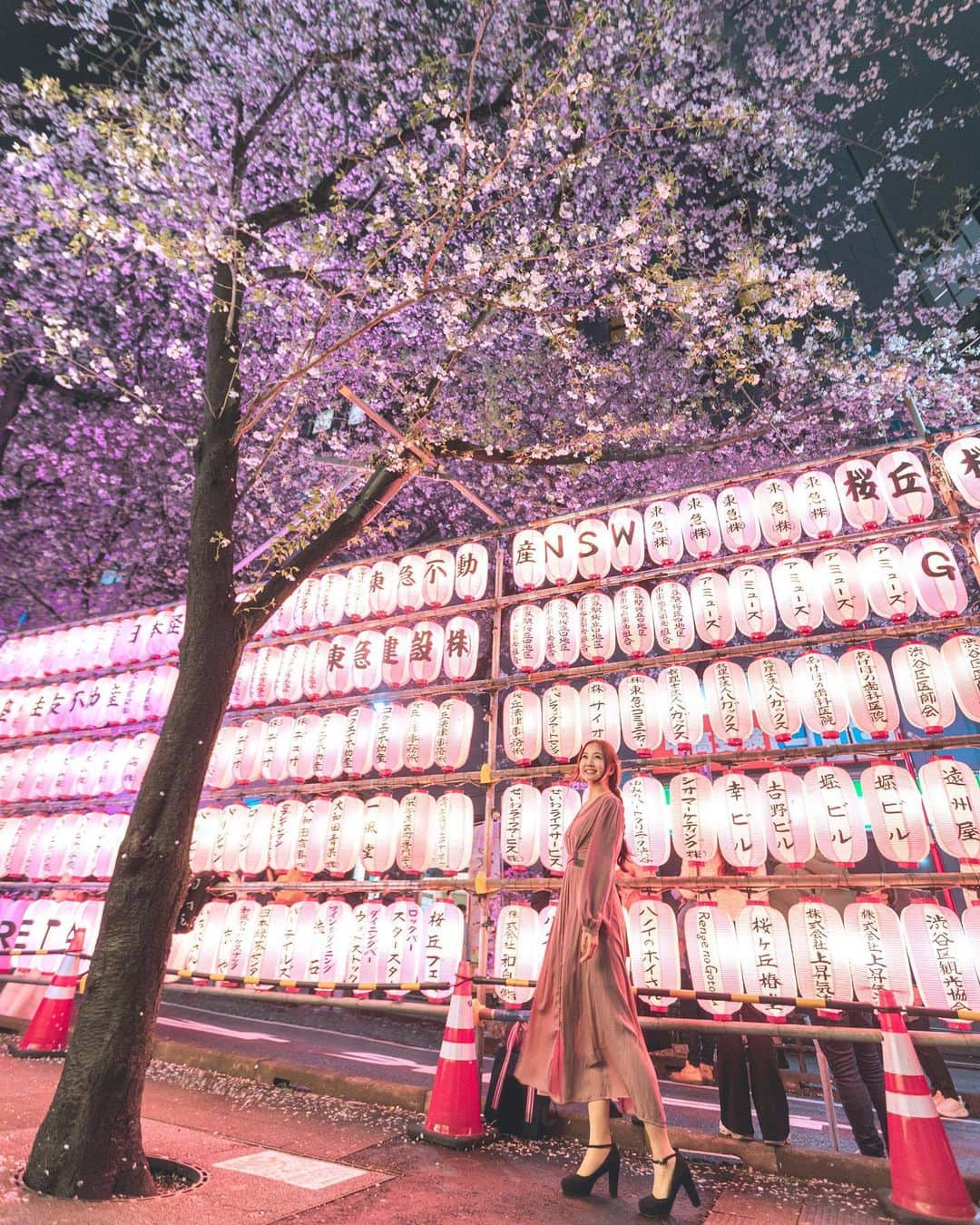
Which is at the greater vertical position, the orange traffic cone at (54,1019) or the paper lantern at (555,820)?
the paper lantern at (555,820)

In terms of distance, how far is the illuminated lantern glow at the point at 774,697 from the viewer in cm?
593

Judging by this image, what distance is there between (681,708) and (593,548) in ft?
7.55

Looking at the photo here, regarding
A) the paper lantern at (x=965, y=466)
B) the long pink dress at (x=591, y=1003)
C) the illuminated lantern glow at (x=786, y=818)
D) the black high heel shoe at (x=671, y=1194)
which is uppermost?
the paper lantern at (x=965, y=466)

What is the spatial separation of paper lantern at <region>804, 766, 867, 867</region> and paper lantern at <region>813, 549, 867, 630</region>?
146 centimetres

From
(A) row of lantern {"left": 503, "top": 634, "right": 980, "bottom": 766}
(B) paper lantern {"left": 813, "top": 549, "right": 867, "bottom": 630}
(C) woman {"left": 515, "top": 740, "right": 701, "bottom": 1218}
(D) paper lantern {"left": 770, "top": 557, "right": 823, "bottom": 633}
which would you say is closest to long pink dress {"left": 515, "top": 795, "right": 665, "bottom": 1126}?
(C) woman {"left": 515, "top": 740, "right": 701, "bottom": 1218}

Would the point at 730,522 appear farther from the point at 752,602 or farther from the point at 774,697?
the point at 774,697

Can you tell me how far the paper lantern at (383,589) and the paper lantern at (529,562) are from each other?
1770 millimetres

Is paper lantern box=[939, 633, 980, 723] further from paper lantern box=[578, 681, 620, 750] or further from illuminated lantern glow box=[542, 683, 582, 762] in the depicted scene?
illuminated lantern glow box=[542, 683, 582, 762]

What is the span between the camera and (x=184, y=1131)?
16.1ft

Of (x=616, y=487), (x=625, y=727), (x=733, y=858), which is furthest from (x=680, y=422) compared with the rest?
(x=733, y=858)

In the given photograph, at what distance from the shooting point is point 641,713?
6.47 metres

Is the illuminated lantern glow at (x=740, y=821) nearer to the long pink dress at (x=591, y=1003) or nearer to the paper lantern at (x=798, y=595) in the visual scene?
the paper lantern at (x=798, y=595)

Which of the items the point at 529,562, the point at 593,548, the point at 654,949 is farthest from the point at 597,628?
the point at 654,949

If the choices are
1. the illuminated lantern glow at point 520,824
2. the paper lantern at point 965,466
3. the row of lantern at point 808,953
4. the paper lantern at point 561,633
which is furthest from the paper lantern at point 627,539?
the row of lantern at point 808,953
